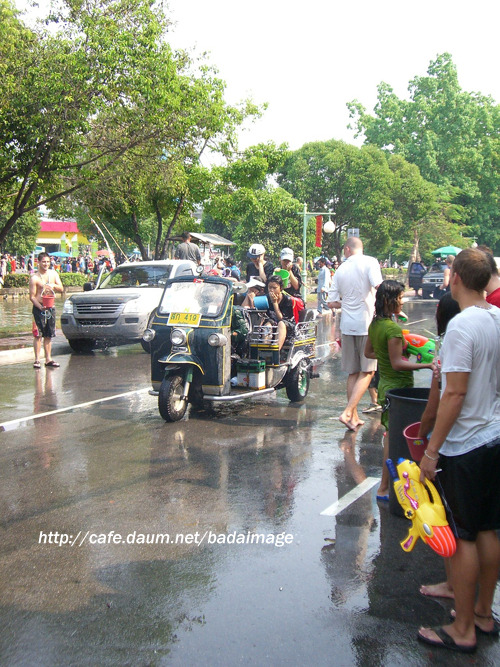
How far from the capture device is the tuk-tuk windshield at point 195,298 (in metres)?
8.36

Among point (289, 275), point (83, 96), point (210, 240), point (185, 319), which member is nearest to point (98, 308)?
point (83, 96)

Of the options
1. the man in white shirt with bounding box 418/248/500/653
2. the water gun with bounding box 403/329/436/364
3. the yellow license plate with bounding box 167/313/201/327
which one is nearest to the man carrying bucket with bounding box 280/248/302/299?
the yellow license plate with bounding box 167/313/201/327

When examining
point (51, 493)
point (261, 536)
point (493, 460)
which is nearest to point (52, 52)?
point (51, 493)

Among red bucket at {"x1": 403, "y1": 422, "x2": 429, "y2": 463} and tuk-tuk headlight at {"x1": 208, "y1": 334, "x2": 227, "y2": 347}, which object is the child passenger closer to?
red bucket at {"x1": 403, "y1": 422, "x2": 429, "y2": 463}

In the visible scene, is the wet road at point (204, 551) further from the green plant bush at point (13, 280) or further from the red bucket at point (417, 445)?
the green plant bush at point (13, 280)

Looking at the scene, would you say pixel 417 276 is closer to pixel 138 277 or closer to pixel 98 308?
pixel 138 277

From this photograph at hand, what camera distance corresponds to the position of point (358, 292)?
26.5 feet

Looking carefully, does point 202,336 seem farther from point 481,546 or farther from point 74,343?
point 74,343

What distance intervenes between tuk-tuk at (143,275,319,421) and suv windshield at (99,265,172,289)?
6.35 metres

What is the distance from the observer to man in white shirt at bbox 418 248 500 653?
3320mm

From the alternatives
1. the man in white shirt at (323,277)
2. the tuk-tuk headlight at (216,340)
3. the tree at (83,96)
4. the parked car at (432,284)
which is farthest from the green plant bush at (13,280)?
the tuk-tuk headlight at (216,340)

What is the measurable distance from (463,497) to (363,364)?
176 inches

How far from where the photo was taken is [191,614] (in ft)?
12.2

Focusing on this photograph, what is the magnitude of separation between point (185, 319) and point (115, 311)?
610 centimetres
